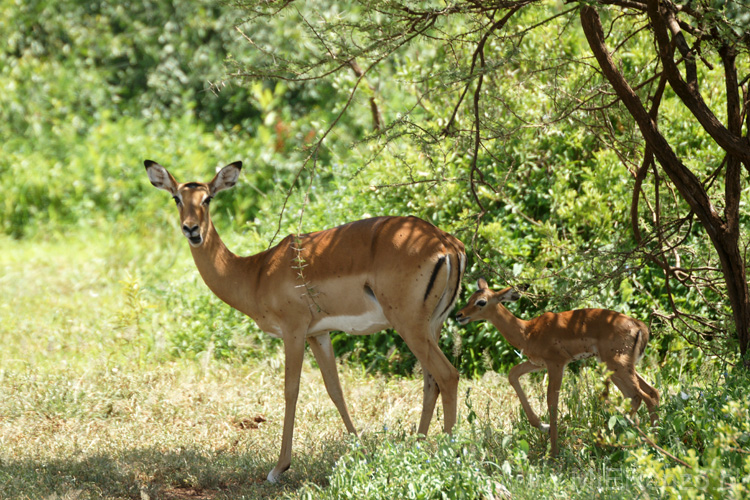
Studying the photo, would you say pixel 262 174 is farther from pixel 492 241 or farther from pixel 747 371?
pixel 747 371

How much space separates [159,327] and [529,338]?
3.78 meters

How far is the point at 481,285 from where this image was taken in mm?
5004

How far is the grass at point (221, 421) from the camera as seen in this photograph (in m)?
3.64

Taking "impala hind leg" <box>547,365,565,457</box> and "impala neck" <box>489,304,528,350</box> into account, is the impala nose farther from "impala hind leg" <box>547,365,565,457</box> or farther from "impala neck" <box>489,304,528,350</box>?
"impala hind leg" <box>547,365,565,457</box>

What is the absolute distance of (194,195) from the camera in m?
4.88

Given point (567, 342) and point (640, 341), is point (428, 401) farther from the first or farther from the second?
point (640, 341)

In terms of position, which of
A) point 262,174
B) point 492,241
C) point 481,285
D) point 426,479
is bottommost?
point 426,479

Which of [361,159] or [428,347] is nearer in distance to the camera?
[428,347]

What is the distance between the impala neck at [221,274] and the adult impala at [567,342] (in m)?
1.29

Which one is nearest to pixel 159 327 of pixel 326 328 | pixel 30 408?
pixel 30 408

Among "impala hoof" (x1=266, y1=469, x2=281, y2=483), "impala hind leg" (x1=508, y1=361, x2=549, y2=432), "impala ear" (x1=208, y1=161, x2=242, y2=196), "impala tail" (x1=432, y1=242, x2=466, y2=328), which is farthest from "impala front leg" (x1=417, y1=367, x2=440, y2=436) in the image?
"impala ear" (x1=208, y1=161, x2=242, y2=196)

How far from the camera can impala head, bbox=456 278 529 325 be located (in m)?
→ 4.86

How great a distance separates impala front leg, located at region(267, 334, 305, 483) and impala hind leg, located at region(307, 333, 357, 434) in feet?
1.07

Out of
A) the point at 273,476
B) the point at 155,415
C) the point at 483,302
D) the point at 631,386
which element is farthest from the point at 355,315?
the point at 155,415
